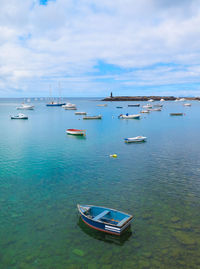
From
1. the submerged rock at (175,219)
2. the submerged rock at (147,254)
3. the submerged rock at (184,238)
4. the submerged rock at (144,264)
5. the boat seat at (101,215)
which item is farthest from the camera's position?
the submerged rock at (175,219)

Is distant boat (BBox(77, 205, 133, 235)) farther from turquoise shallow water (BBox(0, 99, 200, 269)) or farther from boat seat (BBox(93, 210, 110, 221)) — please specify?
turquoise shallow water (BBox(0, 99, 200, 269))

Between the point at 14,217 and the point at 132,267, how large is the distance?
43.1ft

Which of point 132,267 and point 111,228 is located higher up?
point 111,228

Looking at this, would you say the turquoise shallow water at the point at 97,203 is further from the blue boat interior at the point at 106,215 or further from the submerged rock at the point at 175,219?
the blue boat interior at the point at 106,215

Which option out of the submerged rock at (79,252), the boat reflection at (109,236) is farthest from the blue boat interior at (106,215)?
the submerged rock at (79,252)

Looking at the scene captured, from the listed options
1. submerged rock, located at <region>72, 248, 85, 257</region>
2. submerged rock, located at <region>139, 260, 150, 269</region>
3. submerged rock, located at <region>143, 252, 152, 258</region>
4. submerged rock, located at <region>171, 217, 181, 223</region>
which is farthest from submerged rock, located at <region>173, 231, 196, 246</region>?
submerged rock, located at <region>72, 248, 85, 257</region>

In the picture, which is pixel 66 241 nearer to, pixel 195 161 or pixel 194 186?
pixel 194 186

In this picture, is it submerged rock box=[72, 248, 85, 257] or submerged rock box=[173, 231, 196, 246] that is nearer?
submerged rock box=[72, 248, 85, 257]

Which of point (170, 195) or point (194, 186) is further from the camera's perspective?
point (194, 186)

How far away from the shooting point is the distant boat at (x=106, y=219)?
1928 centimetres

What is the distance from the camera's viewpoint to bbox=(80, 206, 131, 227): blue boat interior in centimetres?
2042

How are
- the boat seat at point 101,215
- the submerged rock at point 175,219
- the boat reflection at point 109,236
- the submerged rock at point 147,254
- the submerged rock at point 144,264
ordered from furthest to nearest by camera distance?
1. the submerged rock at point 175,219
2. the boat seat at point 101,215
3. the boat reflection at point 109,236
4. the submerged rock at point 147,254
5. the submerged rock at point 144,264

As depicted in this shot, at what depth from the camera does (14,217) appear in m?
22.7

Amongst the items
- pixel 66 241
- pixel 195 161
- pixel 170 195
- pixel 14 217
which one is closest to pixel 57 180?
pixel 14 217
